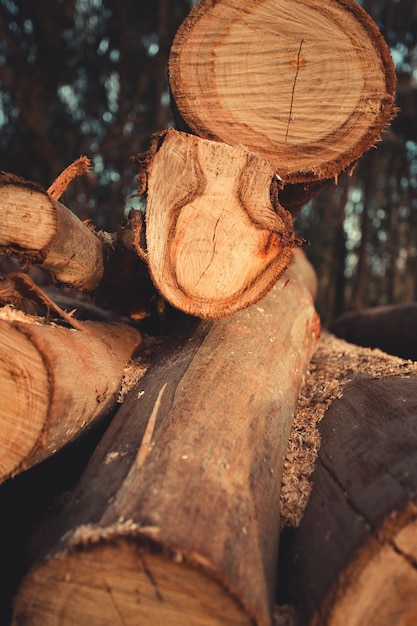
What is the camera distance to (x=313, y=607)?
1.31 metres

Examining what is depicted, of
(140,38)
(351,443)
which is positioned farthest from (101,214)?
(351,443)

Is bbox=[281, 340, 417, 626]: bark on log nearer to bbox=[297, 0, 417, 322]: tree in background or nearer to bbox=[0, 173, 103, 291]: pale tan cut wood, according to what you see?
bbox=[0, 173, 103, 291]: pale tan cut wood

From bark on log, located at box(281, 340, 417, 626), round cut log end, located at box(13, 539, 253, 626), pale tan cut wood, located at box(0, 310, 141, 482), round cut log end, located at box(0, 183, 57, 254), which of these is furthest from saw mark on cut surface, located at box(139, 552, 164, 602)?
round cut log end, located at box(0, 183, 57, 254)

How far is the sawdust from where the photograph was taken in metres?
1.70

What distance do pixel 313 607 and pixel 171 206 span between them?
1.31 meters

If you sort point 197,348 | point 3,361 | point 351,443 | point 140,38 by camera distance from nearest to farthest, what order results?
point 3,361 < point 351,443 < point 197,348 < point 140,38

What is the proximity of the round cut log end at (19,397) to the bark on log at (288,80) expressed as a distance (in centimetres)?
120

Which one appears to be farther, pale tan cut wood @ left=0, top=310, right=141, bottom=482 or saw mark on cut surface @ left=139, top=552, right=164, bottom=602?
pale tan cut wood @ left=0, top=310, right=141, bottom=482

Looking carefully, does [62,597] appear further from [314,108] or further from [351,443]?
[314,108]

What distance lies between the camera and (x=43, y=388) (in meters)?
1.56

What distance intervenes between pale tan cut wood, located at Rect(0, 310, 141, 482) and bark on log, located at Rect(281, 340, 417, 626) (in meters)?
0.82

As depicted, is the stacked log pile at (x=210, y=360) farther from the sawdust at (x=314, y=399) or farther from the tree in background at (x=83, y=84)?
the tree in background at (x=83, y=84)

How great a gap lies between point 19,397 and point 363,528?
102cm

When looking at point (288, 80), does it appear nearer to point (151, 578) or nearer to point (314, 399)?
point (314, 399)
